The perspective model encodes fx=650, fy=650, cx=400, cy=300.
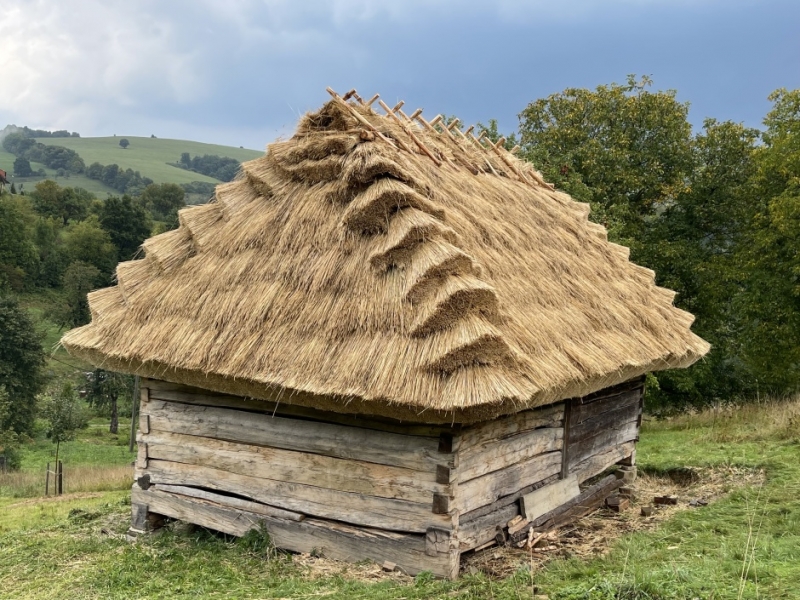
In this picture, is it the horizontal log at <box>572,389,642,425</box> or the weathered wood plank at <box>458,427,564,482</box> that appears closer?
the weathered wood plank at <box>458,427,564,482</box>

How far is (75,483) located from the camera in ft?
55.9

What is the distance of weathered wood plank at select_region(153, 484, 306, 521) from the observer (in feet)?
20.6

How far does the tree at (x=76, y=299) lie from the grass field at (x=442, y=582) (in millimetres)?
38317

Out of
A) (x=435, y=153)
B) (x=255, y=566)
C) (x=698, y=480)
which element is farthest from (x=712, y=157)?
(x=255, y=566)

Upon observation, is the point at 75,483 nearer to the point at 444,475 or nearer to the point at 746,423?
the point at 444,475

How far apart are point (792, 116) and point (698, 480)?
53.8 ft

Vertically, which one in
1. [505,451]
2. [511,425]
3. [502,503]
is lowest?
[502,503]

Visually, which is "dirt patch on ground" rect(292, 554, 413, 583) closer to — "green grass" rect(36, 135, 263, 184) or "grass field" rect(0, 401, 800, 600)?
"grass field" rect(0, 401, 800, 600)

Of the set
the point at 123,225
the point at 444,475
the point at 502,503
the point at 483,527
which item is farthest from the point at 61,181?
the point at 444,475

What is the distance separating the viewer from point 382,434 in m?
5.73

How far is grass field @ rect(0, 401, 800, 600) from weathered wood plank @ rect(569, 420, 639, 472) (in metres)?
0.91

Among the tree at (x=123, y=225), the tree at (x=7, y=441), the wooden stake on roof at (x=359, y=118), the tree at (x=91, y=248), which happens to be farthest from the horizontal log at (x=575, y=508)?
the tree at (x=123, y=225)

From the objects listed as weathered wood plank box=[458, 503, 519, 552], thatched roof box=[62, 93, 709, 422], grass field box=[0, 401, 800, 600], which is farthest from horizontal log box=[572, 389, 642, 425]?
weathered wood plank box=[458, 503, 519, 552]

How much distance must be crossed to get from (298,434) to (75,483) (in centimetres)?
1365
